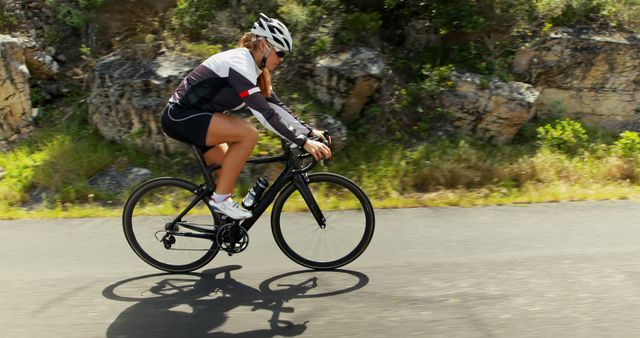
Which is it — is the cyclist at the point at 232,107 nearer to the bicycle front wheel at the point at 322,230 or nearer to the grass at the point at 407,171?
the bicycle front wheel at the point at 322,230

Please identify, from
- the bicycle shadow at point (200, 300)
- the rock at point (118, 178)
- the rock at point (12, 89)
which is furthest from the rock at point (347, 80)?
the rock at point (12, 89)

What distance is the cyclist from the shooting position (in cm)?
443

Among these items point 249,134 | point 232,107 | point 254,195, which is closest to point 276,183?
point 254,195

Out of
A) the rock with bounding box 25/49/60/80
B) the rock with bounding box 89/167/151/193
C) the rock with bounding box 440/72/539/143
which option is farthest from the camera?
the rock with bounding box 25/49/60/80

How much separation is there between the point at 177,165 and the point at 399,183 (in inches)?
113

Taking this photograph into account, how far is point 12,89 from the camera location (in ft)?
30.5

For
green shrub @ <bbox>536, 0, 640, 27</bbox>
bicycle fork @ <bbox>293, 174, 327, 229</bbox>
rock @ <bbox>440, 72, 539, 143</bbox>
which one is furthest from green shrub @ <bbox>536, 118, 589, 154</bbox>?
bicycle fork @ <bbox>293, 174, 327, 229</bbox>

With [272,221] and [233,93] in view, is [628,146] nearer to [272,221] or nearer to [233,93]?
[272,221]

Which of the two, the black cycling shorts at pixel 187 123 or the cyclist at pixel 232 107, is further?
the black cycling shorts at pixel 187 123

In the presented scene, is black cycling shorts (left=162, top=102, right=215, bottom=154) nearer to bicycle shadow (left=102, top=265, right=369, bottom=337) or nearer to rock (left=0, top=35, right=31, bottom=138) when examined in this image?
bicycle shadow (left=102, top=265, right=369, bottom=337)

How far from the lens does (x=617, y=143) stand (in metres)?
8.44

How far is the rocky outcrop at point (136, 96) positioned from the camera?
323 inches

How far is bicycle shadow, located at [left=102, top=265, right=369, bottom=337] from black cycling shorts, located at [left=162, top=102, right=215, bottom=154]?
1.10 metres

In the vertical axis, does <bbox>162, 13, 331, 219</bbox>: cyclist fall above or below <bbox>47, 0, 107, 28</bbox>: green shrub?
below
